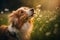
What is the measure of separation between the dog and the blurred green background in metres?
0.04

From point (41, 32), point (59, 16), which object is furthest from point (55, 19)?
point (41, 32)

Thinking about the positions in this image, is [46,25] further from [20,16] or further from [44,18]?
[20,16]

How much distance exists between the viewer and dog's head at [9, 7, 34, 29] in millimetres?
1395

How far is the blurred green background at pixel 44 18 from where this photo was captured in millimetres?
1379

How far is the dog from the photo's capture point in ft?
4.59

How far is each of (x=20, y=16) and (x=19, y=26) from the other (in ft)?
0.29

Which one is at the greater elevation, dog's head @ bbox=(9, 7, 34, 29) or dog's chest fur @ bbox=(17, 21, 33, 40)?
dog's head @ bbox=(9, 7, 34, 29)

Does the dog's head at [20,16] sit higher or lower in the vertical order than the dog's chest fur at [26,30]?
higher

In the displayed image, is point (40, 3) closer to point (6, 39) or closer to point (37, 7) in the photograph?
point (37, 7)

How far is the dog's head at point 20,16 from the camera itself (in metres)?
1.39

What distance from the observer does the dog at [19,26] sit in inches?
55.1

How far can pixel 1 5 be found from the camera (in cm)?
148

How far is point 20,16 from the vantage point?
4.59 ft

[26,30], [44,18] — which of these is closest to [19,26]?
[26,30]
